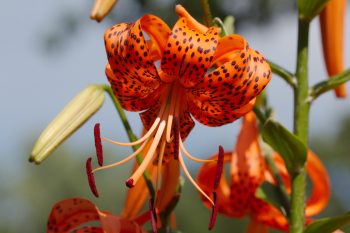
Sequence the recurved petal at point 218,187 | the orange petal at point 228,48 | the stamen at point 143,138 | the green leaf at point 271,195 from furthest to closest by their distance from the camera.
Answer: the recurved petal at point 218,187, the green leaf at point 271,195, the stamen at point 143,138, the orange petal at point 228,48

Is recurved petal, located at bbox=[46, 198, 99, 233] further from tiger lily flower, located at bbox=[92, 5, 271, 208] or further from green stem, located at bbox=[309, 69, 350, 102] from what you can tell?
green stem, located at bbox=[309, 69, 350, 102]

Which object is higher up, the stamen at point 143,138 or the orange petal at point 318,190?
the stamen at point 143,138

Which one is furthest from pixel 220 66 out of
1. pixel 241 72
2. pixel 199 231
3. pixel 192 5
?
pixel 199 231

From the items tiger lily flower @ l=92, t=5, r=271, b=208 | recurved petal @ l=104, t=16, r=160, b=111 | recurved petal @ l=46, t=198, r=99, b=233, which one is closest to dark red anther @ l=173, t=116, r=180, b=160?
tiger lily flower @ l=92, t=5, r=271, b=208

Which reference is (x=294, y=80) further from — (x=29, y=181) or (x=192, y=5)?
(x=29, y=181)

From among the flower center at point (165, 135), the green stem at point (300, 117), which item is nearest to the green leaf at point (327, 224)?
the green stem at point (300, 117)

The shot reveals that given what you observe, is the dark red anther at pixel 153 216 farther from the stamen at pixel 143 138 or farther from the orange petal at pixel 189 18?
the orange petal at pixel 189 18
